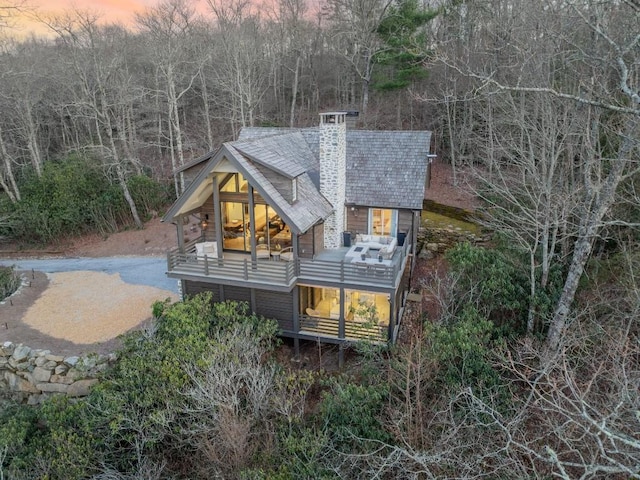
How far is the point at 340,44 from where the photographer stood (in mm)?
36906

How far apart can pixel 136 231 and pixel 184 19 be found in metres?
14.1

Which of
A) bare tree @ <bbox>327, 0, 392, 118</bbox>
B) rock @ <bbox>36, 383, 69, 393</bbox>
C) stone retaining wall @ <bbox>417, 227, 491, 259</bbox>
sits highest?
bare tree @ <bbox>327, 0, 392, 118</bbox>

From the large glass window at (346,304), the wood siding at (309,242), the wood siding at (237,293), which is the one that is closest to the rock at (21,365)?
the wood siding at (237,293)

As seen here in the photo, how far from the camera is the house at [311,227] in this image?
14375 millimetres

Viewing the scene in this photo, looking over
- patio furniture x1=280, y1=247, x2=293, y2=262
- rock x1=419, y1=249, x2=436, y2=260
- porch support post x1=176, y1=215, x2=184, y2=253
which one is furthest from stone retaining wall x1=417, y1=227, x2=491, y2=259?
porch support post x1=176, y1=215, x2=184, y2=253

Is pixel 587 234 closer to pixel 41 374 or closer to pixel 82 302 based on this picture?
pixel 41 374

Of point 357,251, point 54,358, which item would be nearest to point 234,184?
point 357,251

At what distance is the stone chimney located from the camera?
647 inches

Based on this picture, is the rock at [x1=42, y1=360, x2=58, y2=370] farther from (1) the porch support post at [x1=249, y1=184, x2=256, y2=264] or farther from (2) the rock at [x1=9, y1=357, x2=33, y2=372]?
(1) the porch support post at [x1=249, y1=184, x2=256, y2=264]

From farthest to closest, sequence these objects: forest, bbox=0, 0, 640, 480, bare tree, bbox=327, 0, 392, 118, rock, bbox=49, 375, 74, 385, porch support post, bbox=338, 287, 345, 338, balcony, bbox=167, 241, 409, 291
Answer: bare tree, bbox=327, 0, 392, 118, porch support post, bbox=338, 287, 345, 338, rock, bbox=49, 375, 74, 385, balcony, bbox=167, 241, 409, 291, forest, bbox=0, 0, 640, 480

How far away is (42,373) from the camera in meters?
14.4

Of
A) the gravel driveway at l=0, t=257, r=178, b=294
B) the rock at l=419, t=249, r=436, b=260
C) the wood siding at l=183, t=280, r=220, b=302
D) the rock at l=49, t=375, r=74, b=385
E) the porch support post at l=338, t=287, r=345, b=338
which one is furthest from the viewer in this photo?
the rock at l=419, t=249, r=436, b=260

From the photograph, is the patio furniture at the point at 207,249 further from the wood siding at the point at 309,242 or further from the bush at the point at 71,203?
the bush at the point at 71,203

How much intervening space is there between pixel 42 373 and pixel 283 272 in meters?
9.03
